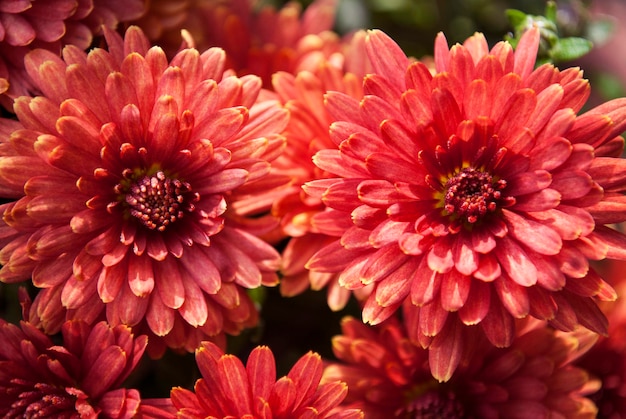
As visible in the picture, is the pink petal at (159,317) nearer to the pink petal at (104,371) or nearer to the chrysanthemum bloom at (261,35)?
the pink petal at (104,371)

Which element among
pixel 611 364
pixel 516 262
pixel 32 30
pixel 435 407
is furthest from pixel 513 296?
pixel 32 30

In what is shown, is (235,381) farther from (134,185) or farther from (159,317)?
(134,185)

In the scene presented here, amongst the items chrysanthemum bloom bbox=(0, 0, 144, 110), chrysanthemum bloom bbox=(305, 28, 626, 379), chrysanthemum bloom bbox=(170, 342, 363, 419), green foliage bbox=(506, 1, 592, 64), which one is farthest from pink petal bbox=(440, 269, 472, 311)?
chrysanthemum bloom bbox=(0, 0, 144, 110)

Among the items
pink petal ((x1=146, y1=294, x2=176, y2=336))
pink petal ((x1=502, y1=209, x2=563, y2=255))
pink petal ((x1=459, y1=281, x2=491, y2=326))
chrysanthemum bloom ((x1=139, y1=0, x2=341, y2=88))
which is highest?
chrysanthemum bloom ((x1=139, y1=0, x2=341, y2=88))

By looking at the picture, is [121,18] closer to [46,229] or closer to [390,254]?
[46,229]

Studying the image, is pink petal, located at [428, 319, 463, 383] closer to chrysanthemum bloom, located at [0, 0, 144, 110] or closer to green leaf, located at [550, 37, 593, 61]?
green leaf, located at [550, 37, 593, 61]
